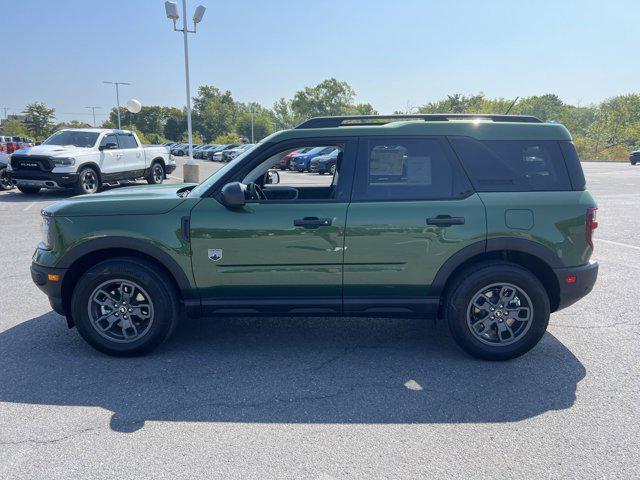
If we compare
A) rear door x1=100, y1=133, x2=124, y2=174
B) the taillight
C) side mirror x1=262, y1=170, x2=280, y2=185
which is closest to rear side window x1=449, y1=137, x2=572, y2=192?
the taillight

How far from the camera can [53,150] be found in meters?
13.5

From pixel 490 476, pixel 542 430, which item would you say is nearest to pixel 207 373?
pixel 490 476

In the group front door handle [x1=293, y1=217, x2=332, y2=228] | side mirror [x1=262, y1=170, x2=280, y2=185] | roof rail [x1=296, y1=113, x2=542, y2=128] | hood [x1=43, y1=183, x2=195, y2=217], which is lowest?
front door handle [x1=293, y1=217, x2=332, y2=228]

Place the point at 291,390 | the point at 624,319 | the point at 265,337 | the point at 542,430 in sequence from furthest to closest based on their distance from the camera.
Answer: the point at 624,319
the point at 265,337
the point at 291,390
the point at 542,430

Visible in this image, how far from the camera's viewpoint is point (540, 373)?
3662 millimetres

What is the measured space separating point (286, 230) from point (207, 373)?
1222 millimetres

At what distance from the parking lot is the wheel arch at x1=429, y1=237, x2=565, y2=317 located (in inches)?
22.7

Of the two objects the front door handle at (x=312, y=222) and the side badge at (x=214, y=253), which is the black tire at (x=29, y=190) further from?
the front door handle at (x=312, y=222)

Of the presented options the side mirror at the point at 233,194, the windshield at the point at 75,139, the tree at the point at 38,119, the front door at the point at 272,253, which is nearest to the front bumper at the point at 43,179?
the windshield at the point at 75,139

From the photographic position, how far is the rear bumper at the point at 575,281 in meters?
3.77

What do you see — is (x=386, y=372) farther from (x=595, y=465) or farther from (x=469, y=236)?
(x=595, y=465)

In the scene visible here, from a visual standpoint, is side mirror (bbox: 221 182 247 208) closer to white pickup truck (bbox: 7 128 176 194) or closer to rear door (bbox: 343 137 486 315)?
rear door (bbox: 343 137 486 315)

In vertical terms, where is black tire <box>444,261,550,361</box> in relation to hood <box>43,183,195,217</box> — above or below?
below

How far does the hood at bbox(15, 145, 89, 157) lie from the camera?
43.4 ft
